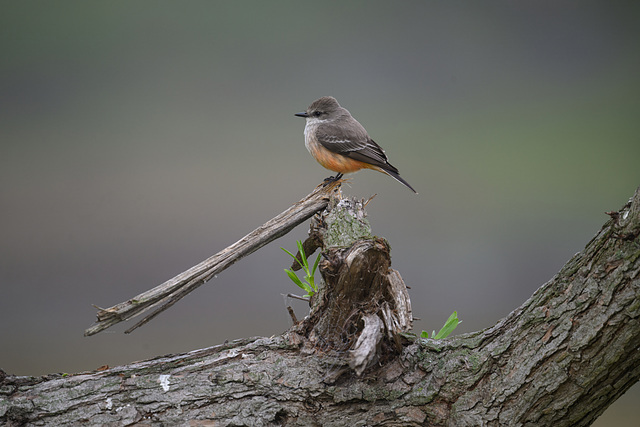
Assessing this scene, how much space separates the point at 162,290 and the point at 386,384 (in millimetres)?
969

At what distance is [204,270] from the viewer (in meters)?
Answer: 2.23

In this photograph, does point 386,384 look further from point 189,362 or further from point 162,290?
point 162,290

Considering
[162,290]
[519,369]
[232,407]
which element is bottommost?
[519,369]

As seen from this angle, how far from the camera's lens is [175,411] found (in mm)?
1991

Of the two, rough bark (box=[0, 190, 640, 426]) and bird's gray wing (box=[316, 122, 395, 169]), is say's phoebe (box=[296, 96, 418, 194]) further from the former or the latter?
rough bark (box=[0, 190, 640, 426])

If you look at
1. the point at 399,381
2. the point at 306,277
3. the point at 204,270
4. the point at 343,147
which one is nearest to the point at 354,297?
the point at 399,381

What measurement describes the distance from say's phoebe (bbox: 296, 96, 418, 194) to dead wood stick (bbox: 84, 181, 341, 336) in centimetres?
62

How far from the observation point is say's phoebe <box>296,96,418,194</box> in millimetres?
3270

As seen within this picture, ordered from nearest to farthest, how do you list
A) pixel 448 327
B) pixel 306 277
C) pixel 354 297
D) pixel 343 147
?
1. pixel 354 297
2. pixel 306 277
3. pixel 448 327
4. pixel 343 147

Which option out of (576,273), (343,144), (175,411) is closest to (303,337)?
(175,411)

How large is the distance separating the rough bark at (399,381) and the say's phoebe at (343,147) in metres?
1.36

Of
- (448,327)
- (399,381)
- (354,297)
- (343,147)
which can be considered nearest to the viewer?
(399,381)

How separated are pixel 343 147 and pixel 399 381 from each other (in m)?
1.65

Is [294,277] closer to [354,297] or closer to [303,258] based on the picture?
[303,258]
